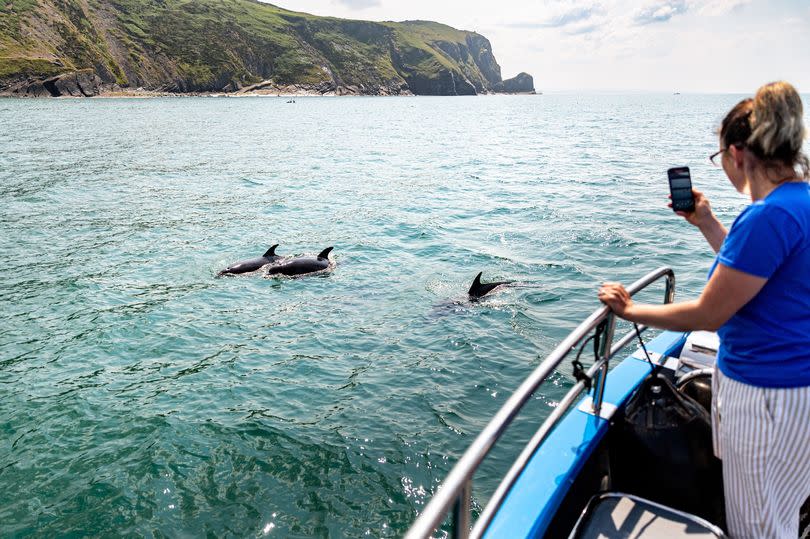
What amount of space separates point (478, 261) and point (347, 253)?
4726mm

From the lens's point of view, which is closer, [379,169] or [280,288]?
[280,288]

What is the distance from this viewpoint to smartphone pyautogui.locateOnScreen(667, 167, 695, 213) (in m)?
4.25

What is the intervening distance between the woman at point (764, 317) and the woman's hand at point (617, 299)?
0.71 ft

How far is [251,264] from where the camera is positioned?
17.7 metres

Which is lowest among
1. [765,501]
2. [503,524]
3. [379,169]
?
[379,169]

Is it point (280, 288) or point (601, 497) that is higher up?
point (601, 497)

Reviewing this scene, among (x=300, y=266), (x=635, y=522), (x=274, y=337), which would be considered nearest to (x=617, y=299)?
(x=635, y=522)

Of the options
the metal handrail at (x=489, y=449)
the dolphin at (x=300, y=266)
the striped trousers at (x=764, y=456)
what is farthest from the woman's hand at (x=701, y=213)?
the dolphin at (x=300, y=266)

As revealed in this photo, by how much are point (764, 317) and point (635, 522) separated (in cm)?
168

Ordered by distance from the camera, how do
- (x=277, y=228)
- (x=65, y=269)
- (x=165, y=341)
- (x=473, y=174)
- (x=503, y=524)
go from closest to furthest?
(x=503, y=524)
(x=165, y=341)
(x=65, y=269)
(x=277, y=228)
(x=473, y=174)

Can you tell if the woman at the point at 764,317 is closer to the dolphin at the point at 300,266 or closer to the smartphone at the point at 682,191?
the smartphone at the point at 682,191

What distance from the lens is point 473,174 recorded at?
135 ft

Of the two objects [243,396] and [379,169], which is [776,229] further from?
[379,169]

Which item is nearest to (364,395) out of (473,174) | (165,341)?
(165,341)
